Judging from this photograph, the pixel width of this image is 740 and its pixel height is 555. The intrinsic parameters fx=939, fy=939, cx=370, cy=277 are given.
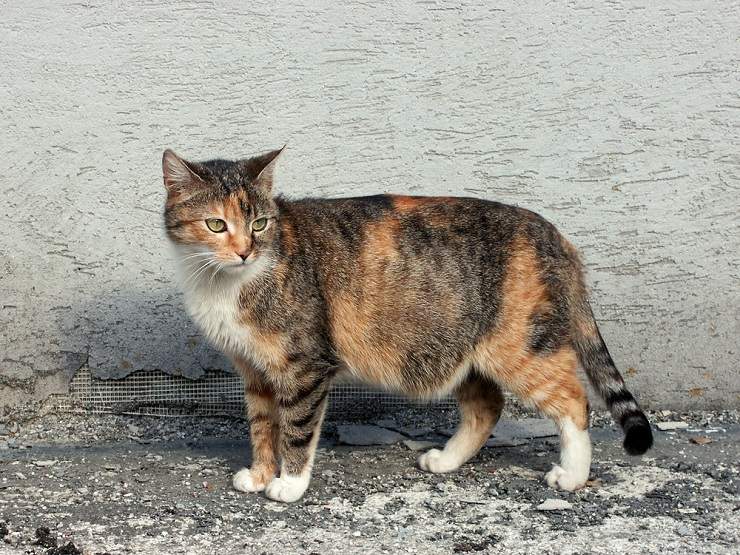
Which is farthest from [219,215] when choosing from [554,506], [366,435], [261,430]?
[554,506]

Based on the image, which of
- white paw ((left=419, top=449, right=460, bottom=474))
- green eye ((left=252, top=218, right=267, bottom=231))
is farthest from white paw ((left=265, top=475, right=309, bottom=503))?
green eye ((left=252, top=218, right=267, bottom=231))

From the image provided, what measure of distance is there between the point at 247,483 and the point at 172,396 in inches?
48.4

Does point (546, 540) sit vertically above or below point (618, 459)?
above

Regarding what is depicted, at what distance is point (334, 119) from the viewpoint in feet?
17.7

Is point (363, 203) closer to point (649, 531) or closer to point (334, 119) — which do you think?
point (334, 119)

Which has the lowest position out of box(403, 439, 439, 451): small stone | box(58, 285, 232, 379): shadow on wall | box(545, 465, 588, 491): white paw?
box(403, 439, 439, 451): small stone

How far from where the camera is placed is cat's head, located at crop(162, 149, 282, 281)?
164 inches

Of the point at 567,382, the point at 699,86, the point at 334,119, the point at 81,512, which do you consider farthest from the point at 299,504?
the point at 699,86

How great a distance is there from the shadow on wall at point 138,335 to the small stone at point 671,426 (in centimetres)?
259

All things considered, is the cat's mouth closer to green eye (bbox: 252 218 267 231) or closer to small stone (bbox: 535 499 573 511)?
green eye (bbox: 252 218 267 231)

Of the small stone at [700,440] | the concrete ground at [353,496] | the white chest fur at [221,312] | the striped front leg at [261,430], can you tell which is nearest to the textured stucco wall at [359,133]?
the concrete ground at [353,496]

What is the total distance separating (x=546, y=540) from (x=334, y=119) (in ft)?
8.64

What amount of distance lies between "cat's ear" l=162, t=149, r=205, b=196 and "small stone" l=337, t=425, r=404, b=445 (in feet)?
6.19

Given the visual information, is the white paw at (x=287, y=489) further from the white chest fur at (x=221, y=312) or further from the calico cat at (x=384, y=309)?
the white chest fur at (x=221, y=312)
